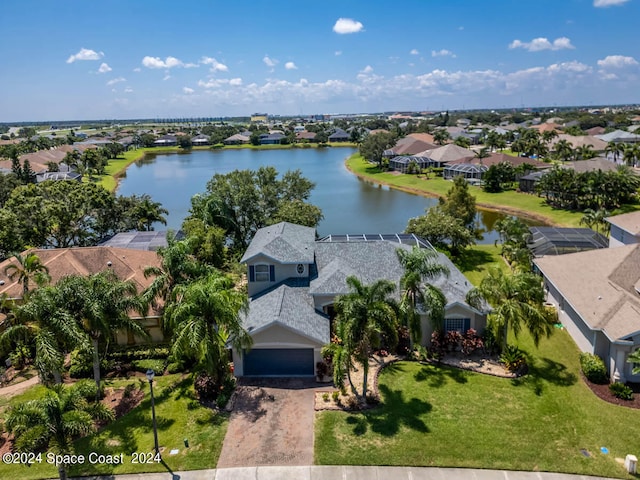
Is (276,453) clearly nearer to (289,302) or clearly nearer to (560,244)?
(289,302)

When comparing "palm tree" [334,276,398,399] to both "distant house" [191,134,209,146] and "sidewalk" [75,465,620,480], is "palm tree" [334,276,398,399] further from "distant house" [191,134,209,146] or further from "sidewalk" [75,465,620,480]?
"distant house" [191,134,209,146]

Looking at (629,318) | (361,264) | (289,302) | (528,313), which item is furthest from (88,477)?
(629,318)

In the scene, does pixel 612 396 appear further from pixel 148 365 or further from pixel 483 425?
pixel 148 365

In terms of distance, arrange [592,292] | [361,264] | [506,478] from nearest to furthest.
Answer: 1. [506,478]
2. [592,292]
3. [361,264]

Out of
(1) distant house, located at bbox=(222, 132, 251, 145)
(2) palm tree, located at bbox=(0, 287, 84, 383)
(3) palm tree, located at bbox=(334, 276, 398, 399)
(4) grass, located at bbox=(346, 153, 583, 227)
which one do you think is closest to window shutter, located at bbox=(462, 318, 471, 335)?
(3) palm tree, located at bbox=(334, 276, 398, 399)

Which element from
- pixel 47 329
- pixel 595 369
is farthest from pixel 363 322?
pixel 47 329

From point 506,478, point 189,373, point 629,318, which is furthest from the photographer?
point 189,373
